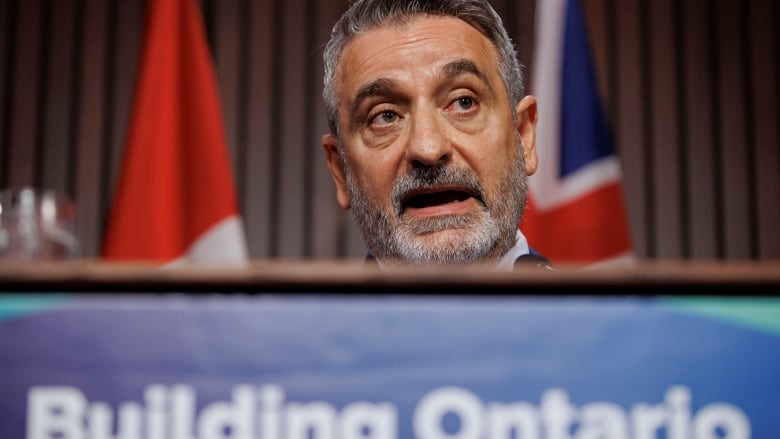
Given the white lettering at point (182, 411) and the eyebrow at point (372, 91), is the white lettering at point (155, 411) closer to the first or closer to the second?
the white lettering at point (182, 411)

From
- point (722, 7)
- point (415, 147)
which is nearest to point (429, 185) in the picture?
point (415, 147)

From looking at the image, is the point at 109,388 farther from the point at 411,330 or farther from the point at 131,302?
the point at 411,330

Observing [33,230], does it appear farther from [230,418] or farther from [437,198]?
[230,418]

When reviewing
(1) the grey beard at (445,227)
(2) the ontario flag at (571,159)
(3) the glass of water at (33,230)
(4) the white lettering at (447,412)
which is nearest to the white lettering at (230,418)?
(4) the white lettering at (447,412)

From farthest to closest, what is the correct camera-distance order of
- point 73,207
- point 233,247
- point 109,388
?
point 73,207 < point 233,247 < point 109,388

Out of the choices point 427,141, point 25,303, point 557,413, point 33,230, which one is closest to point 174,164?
point 33,230

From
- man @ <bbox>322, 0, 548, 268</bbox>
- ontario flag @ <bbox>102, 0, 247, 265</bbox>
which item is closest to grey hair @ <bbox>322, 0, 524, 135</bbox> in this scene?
man @ <bbox>322, 0, 548, 268</bbox>

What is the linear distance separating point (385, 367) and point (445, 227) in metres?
0.46

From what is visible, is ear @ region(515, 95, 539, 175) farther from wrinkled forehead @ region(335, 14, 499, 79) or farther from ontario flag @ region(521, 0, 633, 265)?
ontario flag @ region(521, 0, 633, 265)

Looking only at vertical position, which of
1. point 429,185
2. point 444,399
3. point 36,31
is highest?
point 36,31

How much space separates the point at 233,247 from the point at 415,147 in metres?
1.44

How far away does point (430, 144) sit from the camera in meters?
1.09

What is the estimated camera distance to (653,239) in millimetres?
2705

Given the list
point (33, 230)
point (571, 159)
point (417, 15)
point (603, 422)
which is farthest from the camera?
point (571, 159)
